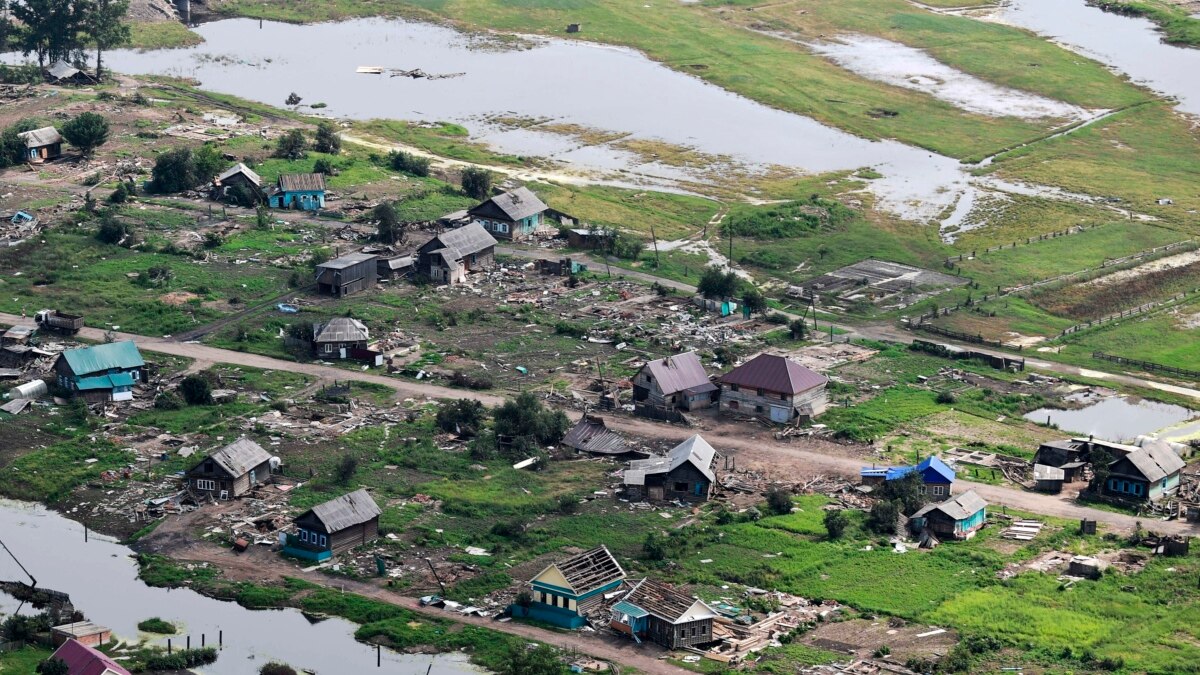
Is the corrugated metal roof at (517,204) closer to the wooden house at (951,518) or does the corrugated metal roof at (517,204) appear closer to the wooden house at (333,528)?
the wooden house at (333,528)

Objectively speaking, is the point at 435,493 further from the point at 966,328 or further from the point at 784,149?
the point at 784,149

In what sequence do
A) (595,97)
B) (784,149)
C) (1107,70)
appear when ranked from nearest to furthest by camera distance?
1. (784,149)
2. (595,97)
3. (1107,70)

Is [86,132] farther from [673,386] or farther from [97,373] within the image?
[673,386]

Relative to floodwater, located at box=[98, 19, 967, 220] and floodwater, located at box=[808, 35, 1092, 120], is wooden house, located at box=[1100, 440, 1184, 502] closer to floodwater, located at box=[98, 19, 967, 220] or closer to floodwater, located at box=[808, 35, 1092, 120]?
floodwater, located at box=[98, 19, 967, 220]

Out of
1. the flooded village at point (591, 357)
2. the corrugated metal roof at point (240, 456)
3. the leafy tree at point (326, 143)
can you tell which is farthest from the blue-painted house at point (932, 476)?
the leafy tree at point (326, 143)

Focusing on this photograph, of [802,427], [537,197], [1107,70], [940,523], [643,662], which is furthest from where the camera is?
[1107,70]

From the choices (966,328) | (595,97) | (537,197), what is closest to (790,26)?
(595,97)
